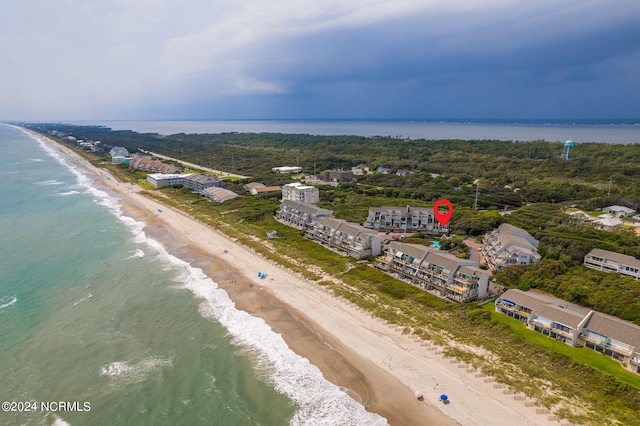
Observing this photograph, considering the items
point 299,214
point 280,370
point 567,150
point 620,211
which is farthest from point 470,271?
point 567,150

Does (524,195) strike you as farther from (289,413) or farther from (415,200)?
(289,413)

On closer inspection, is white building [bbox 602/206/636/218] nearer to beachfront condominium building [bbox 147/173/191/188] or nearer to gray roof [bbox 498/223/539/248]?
gray roof [bbox 498/223/539/248]

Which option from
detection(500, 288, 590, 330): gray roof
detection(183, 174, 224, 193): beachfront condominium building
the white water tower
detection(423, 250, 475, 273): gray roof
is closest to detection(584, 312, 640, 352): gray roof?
detection(500, 288, 590, 330): gray roof

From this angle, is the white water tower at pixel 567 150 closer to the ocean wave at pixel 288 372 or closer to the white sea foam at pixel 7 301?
the ocean wave at pixel 288 372

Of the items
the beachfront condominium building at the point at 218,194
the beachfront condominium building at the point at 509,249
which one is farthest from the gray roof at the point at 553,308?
the beachfront condominium building at the point at 218,194

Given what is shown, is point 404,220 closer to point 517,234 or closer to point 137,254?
point 517,234

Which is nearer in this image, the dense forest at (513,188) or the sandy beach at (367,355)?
the sandy beach at (367,355)
